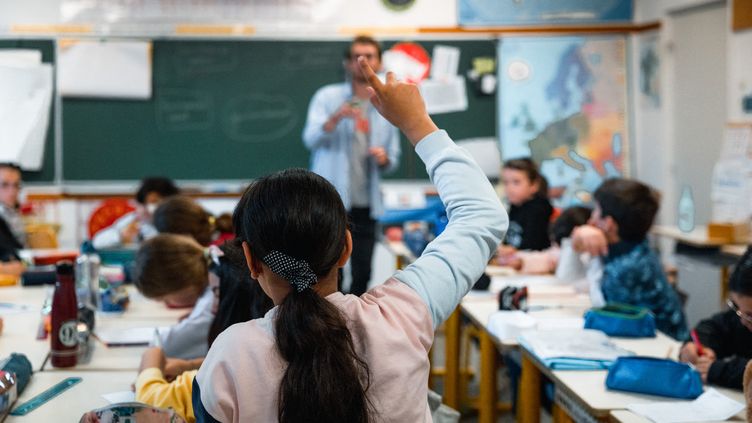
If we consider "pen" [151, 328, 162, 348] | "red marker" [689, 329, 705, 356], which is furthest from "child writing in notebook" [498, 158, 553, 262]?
"pen" [151, 328, 162, 348]

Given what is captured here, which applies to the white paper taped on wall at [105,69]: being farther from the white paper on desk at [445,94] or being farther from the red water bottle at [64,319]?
the red water bottle at [64,319]

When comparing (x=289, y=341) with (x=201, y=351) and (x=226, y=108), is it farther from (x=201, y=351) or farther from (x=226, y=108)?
(x=226, y=108)

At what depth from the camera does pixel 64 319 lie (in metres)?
2.42

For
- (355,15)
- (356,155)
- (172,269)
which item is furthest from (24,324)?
(355,15)

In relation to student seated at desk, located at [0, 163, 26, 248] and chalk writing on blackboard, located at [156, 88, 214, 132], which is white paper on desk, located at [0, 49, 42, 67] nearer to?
chalk writing on blackboard, located at [156, 88, 214, 132]

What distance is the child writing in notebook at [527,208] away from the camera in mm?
4688

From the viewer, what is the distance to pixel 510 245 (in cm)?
482

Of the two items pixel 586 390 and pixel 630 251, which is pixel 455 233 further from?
pixel 630 251

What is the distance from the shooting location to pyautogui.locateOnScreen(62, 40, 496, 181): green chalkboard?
21.1 ft

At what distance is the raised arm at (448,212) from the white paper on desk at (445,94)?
17.3 feet

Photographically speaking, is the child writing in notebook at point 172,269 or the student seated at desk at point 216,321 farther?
the child writing in notebook at point 172,269

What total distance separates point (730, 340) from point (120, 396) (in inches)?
70.5

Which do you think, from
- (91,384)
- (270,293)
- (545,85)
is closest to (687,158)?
(545,85)

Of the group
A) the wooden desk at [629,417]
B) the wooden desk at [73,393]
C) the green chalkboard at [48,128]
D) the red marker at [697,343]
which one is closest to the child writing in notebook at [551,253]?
the red marker at [697,343]
